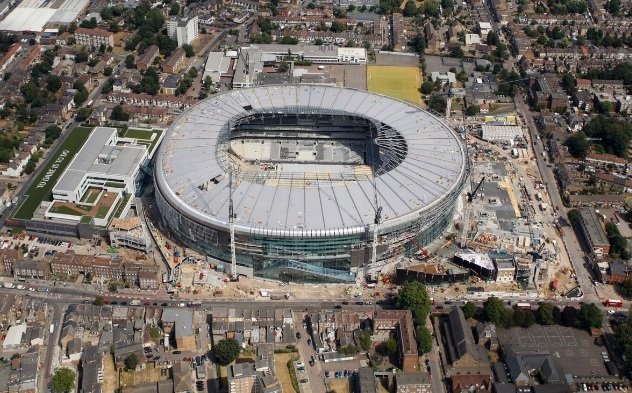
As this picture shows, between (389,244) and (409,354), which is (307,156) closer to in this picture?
(389,244)

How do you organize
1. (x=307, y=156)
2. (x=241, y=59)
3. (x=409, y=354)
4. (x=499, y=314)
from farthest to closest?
(x=241, y=59) < (x=307, y=156) < (x=499, y=314) < (x=409, y=354)

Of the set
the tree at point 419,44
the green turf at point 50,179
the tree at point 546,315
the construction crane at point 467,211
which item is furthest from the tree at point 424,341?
the tree at point 419,44

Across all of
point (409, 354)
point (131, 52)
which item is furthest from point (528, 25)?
point (409, 354)

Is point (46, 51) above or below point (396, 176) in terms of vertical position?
above

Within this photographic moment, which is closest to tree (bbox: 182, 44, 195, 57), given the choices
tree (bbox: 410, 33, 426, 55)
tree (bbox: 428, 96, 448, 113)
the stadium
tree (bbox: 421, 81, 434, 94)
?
the stadium

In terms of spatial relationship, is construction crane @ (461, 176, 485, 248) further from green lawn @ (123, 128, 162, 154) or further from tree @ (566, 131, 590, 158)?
green lawn @ (123, 128, 162, 154)

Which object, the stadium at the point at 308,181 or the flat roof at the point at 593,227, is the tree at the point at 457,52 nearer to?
the stadium at the point at 308,181

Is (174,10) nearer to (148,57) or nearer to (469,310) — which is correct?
(148,57)

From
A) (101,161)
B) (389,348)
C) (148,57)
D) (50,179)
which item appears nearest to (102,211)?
(101,161)
